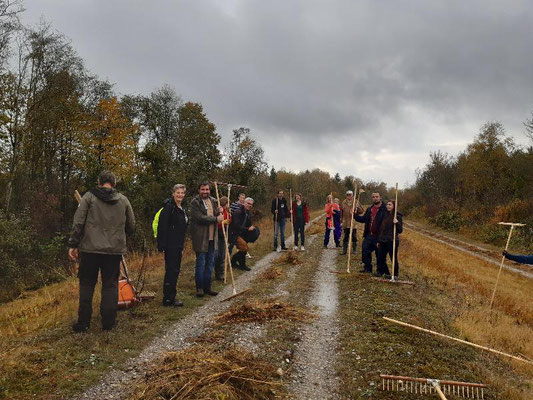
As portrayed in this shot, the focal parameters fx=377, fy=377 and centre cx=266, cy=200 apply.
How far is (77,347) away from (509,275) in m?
20.2

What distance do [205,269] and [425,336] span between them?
4768 mm

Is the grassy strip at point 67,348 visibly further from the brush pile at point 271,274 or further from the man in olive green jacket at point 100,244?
the brush pile at point 271,274

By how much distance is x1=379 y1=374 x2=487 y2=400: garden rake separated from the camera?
439 centimetres

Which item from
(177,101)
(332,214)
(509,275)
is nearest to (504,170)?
(509,275)

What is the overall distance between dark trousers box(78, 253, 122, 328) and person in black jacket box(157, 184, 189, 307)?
150 cm

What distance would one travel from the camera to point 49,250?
63.4 feet

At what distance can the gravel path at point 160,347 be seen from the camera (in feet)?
13.7

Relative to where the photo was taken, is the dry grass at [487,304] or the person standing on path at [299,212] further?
the person standing on path at [299,212]

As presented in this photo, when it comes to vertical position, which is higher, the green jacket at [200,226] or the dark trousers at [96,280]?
the green jacket at [200,226]

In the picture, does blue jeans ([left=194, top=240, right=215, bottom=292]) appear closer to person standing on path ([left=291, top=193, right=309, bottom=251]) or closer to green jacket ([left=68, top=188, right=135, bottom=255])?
green jacket ([left=68, top=188, right=135, bottom=255])

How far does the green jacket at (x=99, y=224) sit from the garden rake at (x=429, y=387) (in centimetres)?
431

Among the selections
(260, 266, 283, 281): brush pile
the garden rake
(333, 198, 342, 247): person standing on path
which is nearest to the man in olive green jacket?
the garden rake

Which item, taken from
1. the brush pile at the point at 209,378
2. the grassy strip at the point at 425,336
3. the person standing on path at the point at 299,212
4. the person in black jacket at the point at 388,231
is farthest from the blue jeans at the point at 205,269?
the person standing on path at the point at 299,212

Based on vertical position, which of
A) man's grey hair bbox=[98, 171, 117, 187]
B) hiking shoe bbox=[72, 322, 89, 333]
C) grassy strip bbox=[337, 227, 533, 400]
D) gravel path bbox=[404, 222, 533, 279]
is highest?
man's grey hair bbox=[98, 171, 117, 187]
